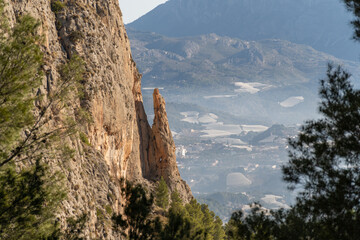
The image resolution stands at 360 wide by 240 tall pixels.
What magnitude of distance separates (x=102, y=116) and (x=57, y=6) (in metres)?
15.0

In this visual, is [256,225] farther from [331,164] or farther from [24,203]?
[24,203]

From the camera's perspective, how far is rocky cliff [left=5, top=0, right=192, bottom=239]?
4072 cm

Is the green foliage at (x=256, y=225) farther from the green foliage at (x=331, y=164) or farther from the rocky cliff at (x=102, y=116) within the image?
the rocky cliff at (x=102, y=116)

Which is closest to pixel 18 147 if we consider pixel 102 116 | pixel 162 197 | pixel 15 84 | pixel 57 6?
pixel 15 84

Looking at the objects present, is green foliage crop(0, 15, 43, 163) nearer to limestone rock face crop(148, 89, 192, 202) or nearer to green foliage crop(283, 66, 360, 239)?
green foliage crop(283, 66, 360, 239)

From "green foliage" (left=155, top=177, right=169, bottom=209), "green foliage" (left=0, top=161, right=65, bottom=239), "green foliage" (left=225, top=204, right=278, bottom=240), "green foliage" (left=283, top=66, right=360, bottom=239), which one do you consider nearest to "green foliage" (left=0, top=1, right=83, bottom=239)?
"green foliage" (left=0, top=161, right=65, bottom=239)

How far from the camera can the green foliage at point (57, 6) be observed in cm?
5454

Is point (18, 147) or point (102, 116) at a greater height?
point (102, 116)

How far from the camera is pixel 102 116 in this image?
188 feet

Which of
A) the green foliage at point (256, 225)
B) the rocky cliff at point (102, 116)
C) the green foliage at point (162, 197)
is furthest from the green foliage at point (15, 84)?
the green foliage at point (162, 197)

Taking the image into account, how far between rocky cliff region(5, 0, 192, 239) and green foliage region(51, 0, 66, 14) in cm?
28

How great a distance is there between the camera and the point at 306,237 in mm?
20000

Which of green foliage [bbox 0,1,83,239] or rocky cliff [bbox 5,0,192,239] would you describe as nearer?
green foliage [bbox 0,1,83,239]

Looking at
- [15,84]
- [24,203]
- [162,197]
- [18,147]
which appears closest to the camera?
[15,84]
